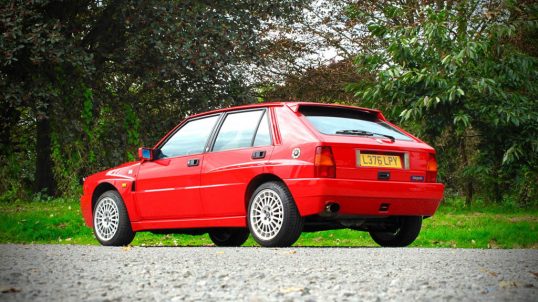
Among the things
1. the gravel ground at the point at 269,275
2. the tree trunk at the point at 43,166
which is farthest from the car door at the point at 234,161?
the tree trunk at the point at 43,166

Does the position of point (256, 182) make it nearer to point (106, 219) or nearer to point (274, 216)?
point (274, 216)

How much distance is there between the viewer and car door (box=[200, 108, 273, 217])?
8.16m

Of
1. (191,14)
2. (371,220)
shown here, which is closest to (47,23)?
(191,14)

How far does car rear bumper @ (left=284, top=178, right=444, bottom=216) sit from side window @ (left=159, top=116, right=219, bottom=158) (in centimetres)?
173

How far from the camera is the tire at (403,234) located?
863 cm

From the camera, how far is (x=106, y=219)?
971 cm

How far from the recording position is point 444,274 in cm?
550

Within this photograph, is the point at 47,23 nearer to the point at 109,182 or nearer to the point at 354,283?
the point at 109,182

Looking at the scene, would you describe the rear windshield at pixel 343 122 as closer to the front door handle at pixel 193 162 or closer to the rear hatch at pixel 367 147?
the rear hatch at pixel 367 147

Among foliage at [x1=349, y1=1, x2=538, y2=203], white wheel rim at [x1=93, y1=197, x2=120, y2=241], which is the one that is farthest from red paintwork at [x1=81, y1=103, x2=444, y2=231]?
foliage at [x1=349, y1=1, x2=538, y2=203]

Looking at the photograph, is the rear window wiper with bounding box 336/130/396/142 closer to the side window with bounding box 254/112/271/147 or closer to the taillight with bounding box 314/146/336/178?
the taillight with bounding box 314/146/336/178

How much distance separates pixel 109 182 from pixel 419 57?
6999 millimetres

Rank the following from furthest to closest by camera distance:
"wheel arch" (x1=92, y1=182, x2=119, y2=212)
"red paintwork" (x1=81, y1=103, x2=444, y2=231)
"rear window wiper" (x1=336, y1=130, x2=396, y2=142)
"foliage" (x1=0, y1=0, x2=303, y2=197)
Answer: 1. "foliage" (x1=0, y1=0, x2=303, y2=197)
2. "wheel arch" (x1=92, y1=182, x2=119, y2=212)
3. "rear window wiper" (x1=336, y1=130, x2=396, y2=142)
4. "red paintwork" (x1=81, y1=103, x2=444, y2=231)

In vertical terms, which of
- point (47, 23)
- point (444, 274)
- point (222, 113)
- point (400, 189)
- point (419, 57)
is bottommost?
point (444, 274)
